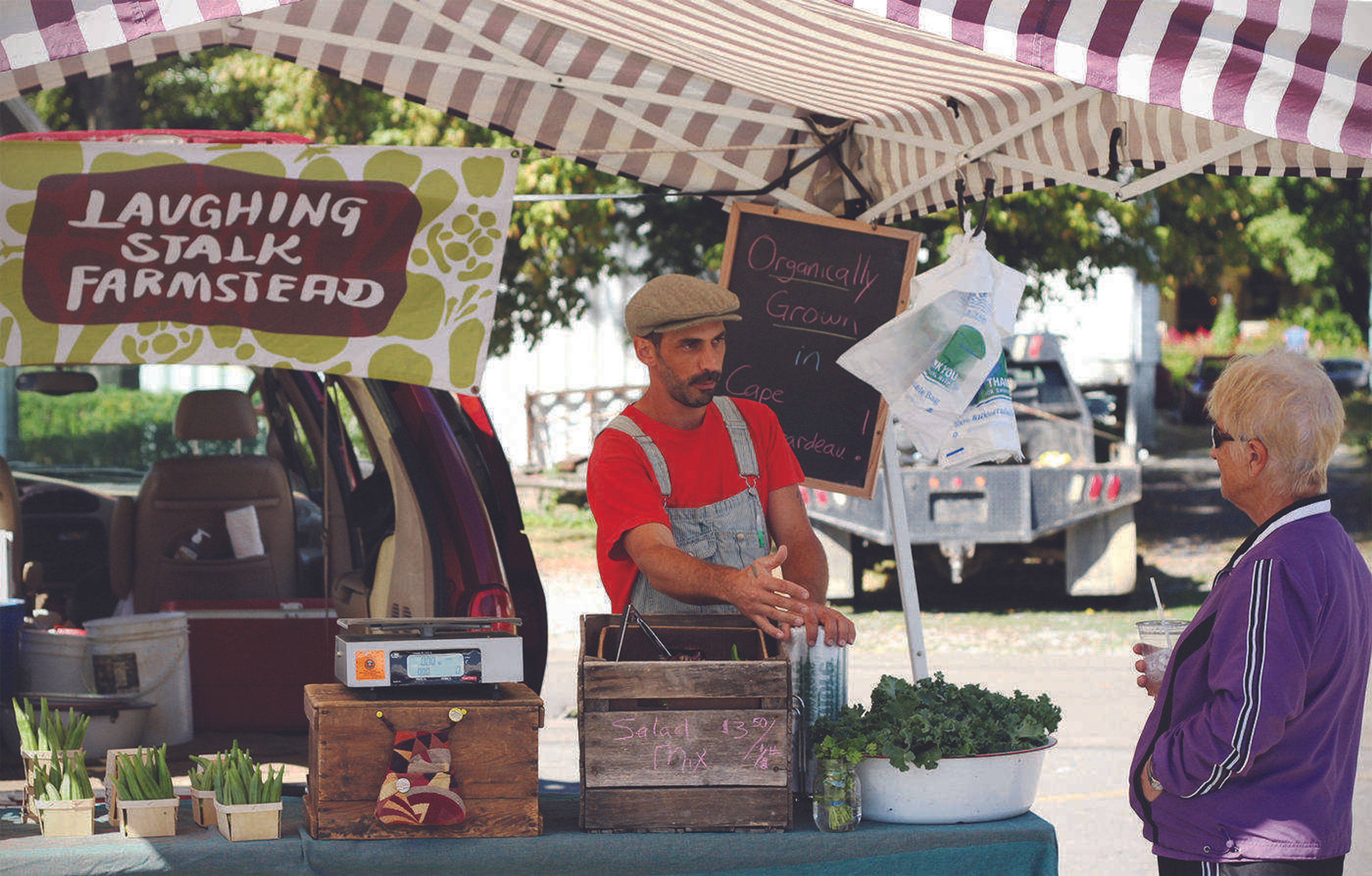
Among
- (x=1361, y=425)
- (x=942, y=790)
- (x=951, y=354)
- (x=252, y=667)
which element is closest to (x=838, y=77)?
(x=951, y=354)

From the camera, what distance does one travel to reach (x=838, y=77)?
4102mm

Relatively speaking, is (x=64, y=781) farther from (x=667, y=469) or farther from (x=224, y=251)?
(x=224, y=251)

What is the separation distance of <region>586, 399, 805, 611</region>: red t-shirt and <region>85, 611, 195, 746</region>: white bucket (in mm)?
1929

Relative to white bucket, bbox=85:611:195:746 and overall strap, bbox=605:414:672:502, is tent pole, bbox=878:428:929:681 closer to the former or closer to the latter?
overall strap, bbox=605:414:672:502

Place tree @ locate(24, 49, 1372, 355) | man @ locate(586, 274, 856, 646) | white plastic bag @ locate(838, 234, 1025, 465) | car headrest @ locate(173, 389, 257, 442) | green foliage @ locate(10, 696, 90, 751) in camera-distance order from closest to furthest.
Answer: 1. green foliage @ locate(10, 696, 90, 751)
2. man @ locate(586, 274, 856, 646)
3. white plastic bag @ locate(838, 234, 1025, 465)
4. car headrest @ locate(173, 389, 257, 442)
5. tree @ locate(24, 49, 1372, 355)

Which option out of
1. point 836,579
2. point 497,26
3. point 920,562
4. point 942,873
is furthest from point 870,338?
point 920,562

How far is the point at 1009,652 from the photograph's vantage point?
9.15 m

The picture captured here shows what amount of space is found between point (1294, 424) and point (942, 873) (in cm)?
109

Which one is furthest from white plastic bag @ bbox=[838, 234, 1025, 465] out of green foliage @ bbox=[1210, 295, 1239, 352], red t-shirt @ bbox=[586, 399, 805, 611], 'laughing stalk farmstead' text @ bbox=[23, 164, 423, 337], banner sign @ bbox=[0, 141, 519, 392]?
green foliage @ bbox=[1210, 295, 1239, 352]

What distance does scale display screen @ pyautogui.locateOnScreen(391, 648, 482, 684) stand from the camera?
276cm

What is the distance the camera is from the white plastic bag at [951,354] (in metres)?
4.09

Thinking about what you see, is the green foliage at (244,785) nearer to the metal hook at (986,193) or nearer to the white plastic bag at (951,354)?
the white plastic bag at (951,354)

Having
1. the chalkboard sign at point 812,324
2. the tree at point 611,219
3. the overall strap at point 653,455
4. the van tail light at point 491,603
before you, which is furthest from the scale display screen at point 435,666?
the tree at point 611,219

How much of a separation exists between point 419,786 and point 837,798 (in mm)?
806
